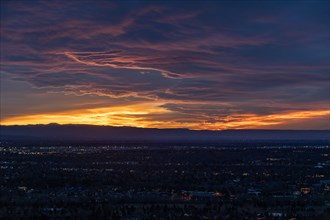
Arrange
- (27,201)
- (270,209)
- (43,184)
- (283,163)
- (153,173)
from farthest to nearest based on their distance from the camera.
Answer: (283,163), (153,173), (43,184), (27,201), (270,209)

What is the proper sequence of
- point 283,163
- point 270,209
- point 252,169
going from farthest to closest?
point 283,163
point 252,169
point 270,209

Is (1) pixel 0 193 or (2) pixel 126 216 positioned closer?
(2) pixel 126 216

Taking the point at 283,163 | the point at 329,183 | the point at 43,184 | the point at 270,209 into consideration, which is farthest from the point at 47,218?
the point at 283,163

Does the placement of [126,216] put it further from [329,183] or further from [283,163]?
[283,163]

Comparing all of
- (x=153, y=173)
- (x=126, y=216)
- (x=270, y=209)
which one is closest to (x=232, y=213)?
(x=270, y=209)

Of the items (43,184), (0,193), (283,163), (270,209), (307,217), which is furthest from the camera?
(283,163)

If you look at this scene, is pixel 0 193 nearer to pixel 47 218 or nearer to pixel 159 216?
pixel 47 218
